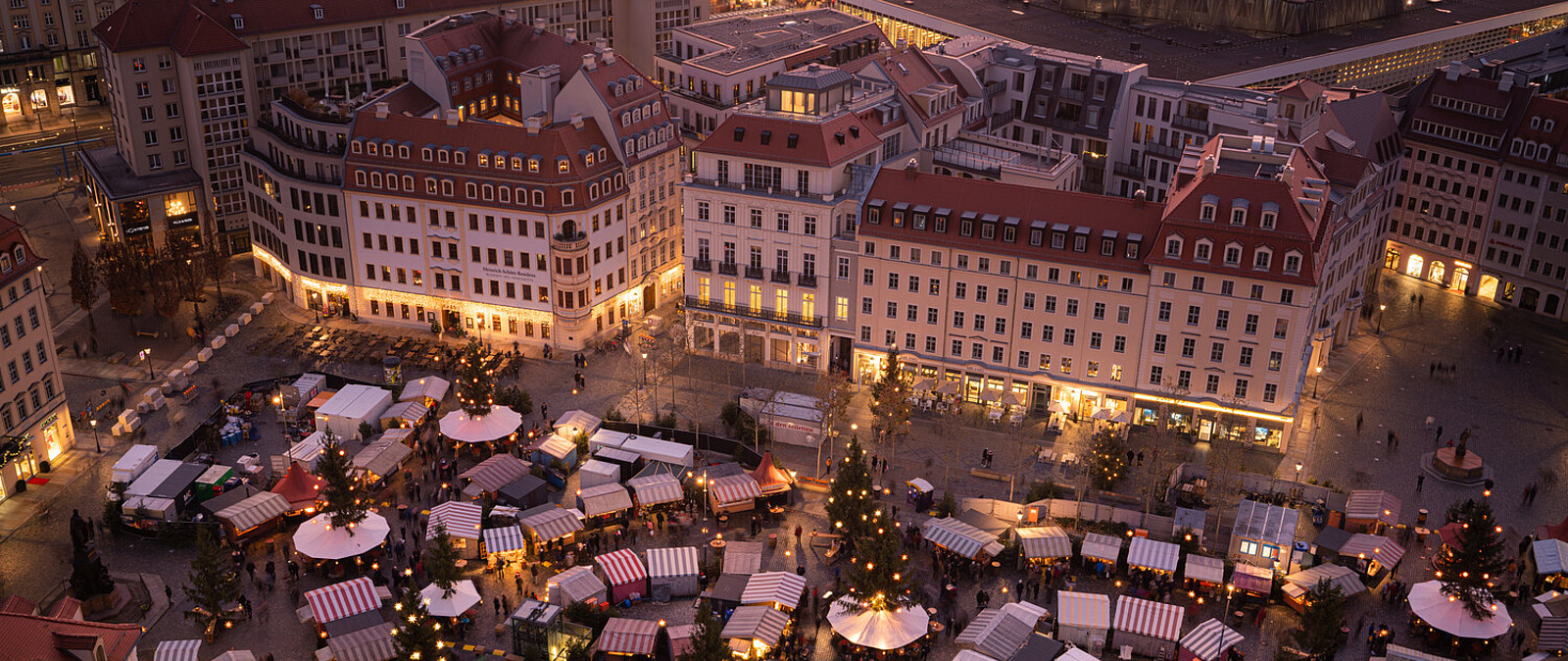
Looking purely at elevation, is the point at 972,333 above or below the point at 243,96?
below

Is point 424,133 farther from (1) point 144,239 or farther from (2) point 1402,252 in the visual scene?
(2) point 1402,252

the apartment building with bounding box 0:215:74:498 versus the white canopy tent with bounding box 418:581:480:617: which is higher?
the apartment building with bounding box 0:215:74:498

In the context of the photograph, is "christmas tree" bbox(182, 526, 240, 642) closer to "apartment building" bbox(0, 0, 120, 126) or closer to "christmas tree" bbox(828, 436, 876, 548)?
"christmas tree" bbox(828, 436, 876, 548)

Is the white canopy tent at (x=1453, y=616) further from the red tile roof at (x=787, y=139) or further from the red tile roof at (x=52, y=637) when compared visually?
the red tile roof at (x=52, y=637)

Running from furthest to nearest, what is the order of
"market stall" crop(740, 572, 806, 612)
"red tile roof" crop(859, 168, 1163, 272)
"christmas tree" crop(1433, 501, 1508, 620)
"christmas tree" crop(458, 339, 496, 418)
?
"red tile roof" crop(859, 168, 1163, 272) < "christmas tree" crop(458, 339, 496, 418) < "market stall" crop(740, 572, 806, 612) < "christmas tree" crop(1433, 501, 1508, 620)

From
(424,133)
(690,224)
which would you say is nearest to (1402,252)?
(690,224)

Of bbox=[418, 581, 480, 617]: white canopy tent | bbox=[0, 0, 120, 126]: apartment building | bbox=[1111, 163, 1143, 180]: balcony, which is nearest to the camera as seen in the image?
bbox=[418, 581, 480, 617]: white canopy tent

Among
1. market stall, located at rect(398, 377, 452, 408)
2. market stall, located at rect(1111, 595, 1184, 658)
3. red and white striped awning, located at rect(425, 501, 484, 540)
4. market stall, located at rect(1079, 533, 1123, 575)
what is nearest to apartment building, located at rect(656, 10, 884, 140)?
market stall, located at rect(398, 377, 452, 408)

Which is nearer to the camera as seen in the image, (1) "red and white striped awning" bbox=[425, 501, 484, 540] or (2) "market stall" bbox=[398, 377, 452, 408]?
(1) "red and white striped awning" bbox=[425, 501, 484, 540]
